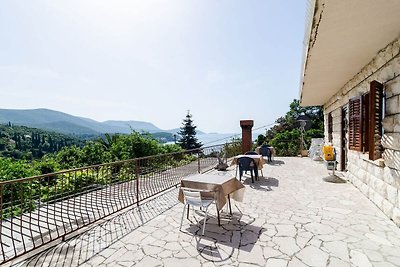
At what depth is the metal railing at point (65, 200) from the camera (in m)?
2.92

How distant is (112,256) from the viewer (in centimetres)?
267

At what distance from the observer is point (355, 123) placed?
18.2 ft

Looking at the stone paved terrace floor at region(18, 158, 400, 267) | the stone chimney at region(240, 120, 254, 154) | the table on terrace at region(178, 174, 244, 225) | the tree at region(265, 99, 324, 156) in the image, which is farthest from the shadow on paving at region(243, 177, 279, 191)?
the tree at region(265, 99, 324, 156)

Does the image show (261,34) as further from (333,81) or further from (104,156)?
(104,156)

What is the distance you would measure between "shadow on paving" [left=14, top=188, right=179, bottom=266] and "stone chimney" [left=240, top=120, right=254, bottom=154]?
621 centimetres

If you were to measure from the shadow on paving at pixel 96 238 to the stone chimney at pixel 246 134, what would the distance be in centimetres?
621

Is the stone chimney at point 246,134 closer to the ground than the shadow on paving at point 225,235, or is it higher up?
higher up

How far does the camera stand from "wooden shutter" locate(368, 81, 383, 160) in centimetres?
374

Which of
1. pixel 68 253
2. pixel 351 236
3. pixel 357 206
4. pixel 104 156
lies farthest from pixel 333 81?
pixel 104 156

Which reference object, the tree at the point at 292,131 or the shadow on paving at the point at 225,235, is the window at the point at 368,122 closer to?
the shadow on paving at the point at 225,235

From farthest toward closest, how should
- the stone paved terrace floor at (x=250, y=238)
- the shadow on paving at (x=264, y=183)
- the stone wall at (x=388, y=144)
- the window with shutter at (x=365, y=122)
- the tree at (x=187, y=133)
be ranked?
the tree at (x=187, y=133), the shadow on paving at (x=264, y=183), the window with shutter at (x=365, y=122), the stone wall at (x=388, y=144), the stone paved terrace floor at (x=250, y=238)

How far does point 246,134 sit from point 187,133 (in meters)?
24.9

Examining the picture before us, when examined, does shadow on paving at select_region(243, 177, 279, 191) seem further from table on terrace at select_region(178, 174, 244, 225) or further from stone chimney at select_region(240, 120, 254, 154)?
stone chimney at select_region(240, 120, 254, 154)

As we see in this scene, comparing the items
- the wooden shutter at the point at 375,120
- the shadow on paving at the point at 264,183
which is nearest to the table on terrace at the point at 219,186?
the shadow on paving at the point at 264,183
